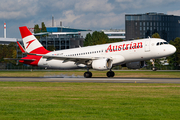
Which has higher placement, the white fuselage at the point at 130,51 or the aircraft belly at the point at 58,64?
the white fuselage at the point at 130,51

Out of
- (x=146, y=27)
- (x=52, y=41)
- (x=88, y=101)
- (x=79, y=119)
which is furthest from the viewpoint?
(x=146, y=27)

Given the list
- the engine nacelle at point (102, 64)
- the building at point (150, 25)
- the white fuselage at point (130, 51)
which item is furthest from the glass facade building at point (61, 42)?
the engine nacelle at point (102, 64)

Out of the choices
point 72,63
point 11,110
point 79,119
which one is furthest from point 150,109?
point 72,63

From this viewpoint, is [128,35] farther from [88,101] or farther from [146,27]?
[88,101]

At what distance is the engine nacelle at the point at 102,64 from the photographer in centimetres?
3741

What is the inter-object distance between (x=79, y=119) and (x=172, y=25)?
172956mm

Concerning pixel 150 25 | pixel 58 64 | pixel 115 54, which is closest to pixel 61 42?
pixel 150 25

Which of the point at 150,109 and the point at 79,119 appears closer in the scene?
the point at 79,119

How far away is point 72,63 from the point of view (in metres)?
42.5

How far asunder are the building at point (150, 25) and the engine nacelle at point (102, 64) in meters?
136

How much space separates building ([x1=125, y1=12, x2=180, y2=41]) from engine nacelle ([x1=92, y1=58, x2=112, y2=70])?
136 meters

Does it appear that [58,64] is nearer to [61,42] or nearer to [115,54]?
[115,54]

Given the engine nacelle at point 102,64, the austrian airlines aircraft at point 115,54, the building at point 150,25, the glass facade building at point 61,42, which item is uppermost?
the building at point 150,25

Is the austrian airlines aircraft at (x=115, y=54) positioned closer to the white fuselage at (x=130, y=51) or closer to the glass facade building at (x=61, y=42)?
the white fuselage at (x=130, y=51)
